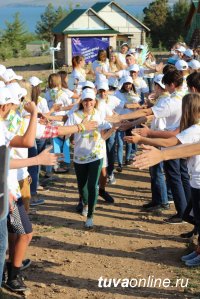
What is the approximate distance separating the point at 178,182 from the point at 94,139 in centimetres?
124

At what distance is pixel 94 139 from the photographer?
6.78 meters

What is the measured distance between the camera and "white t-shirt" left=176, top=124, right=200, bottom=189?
4.78 metres

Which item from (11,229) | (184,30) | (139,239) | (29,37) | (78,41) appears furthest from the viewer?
(29,37)

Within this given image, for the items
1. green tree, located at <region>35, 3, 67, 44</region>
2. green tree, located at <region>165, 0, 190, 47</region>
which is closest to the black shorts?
green tree, located at <region>165, 0, 190, 47</region>

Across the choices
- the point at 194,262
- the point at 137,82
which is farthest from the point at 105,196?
the point at 137,82

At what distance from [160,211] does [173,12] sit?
59.0m

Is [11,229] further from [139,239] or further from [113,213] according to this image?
[113,213]

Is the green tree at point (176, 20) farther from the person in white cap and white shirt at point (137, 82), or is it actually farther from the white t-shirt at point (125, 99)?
the white t-shirt at point (125, 99)

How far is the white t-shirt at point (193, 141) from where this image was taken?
4777 mm

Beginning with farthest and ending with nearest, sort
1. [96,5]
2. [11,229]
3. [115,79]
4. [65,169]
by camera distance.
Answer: [96,5] → [115,79] → [65,169] → [11,229]

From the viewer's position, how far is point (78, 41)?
129 ft

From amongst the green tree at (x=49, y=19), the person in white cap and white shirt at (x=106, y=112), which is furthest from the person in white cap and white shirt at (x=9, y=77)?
the green tree at (x=49, y=19)

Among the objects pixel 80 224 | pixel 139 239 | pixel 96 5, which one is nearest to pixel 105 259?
pixel 139 239

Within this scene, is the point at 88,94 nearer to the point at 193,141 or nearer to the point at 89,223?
the point at 89,223
